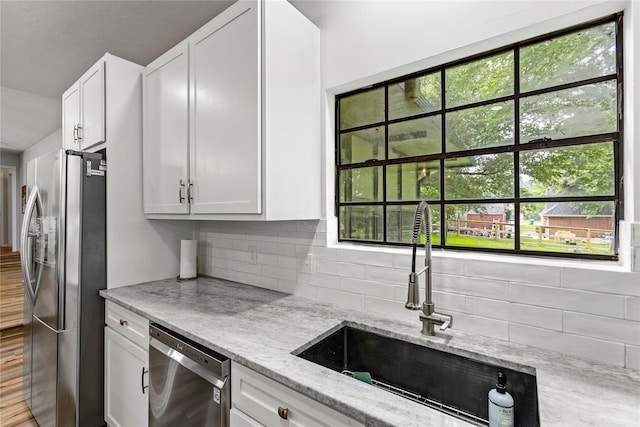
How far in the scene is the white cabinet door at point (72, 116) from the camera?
2.26 m

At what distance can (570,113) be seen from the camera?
1.14m

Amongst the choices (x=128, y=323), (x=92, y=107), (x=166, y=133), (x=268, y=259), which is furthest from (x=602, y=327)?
(x=92, y=107)

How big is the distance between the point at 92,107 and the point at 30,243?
0.98 metres

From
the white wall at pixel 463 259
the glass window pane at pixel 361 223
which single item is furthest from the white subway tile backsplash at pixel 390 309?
the glass window pane at pixel 361 223

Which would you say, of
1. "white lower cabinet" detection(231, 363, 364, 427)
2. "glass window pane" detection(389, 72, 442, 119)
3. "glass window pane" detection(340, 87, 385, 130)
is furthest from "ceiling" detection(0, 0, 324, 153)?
"white lower cabinet" detection(231, 363, 364, 427)

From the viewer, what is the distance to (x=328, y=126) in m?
1.70

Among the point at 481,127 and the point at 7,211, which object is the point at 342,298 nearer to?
the point at 481,127

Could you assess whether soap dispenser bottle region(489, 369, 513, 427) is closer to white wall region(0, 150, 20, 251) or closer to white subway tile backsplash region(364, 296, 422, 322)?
white subway tile backsplash region(364, 296, 422, 322)

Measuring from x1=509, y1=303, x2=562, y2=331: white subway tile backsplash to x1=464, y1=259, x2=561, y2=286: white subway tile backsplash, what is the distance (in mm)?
96

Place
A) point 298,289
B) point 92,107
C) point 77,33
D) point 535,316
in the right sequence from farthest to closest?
1. point 77,33
2. point 92,107
3. point 298,289
4. point 535,316

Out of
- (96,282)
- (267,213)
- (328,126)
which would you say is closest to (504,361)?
(267,213)

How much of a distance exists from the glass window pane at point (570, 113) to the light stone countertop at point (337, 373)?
0.81 meters

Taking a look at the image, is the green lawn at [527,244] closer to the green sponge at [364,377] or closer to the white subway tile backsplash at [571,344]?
the white subway tile backsplash at [571,344]

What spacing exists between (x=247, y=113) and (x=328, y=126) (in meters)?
0.48
